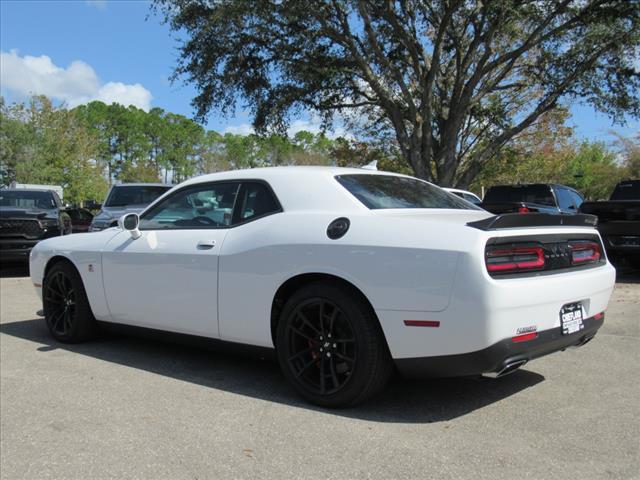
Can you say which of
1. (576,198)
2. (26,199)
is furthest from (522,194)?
(26,199)

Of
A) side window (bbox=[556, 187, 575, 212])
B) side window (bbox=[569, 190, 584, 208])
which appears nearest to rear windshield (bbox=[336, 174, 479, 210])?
side window (bbox=[556, 187, 575, 212])

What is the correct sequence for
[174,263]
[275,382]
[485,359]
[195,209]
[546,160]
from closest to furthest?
[485,359]
[275,382]
[174,263]
[195,209]
[546,160]

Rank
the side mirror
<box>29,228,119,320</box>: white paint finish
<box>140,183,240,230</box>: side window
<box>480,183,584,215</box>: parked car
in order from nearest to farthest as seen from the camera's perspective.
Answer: <box>140,183,240,230</box>: side window
the side mirror
<box>29,228,119,320</box>: white paint finish
<box>480,183,584,215</box>: parked car

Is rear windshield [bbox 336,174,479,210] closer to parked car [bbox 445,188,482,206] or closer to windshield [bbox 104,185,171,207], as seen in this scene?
parked car [bbox 445,188,482,206]

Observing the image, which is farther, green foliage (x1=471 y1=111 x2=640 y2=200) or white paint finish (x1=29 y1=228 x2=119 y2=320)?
green foliage (x1=471 y1=111 x2=640 y2=200)

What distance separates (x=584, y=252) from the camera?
3.92 metres

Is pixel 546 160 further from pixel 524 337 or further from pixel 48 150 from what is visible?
pixel 48 150

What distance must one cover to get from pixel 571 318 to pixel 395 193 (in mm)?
1425

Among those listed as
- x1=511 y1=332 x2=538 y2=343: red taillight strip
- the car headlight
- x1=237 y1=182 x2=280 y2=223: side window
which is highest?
x1=237 y1=182 x2=280 y2=223: side window

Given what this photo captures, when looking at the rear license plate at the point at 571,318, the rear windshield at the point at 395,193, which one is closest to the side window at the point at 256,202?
the rear windshield at the point at 395,193

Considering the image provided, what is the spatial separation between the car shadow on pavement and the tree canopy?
37.3 ft

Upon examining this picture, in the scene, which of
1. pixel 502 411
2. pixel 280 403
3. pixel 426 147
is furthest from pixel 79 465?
pixel 426 147

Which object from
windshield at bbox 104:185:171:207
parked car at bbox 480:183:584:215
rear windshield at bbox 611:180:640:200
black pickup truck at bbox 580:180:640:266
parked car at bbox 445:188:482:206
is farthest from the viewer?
parked car at bbox 445:188:482:206

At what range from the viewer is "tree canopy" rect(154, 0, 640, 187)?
1509 cm
